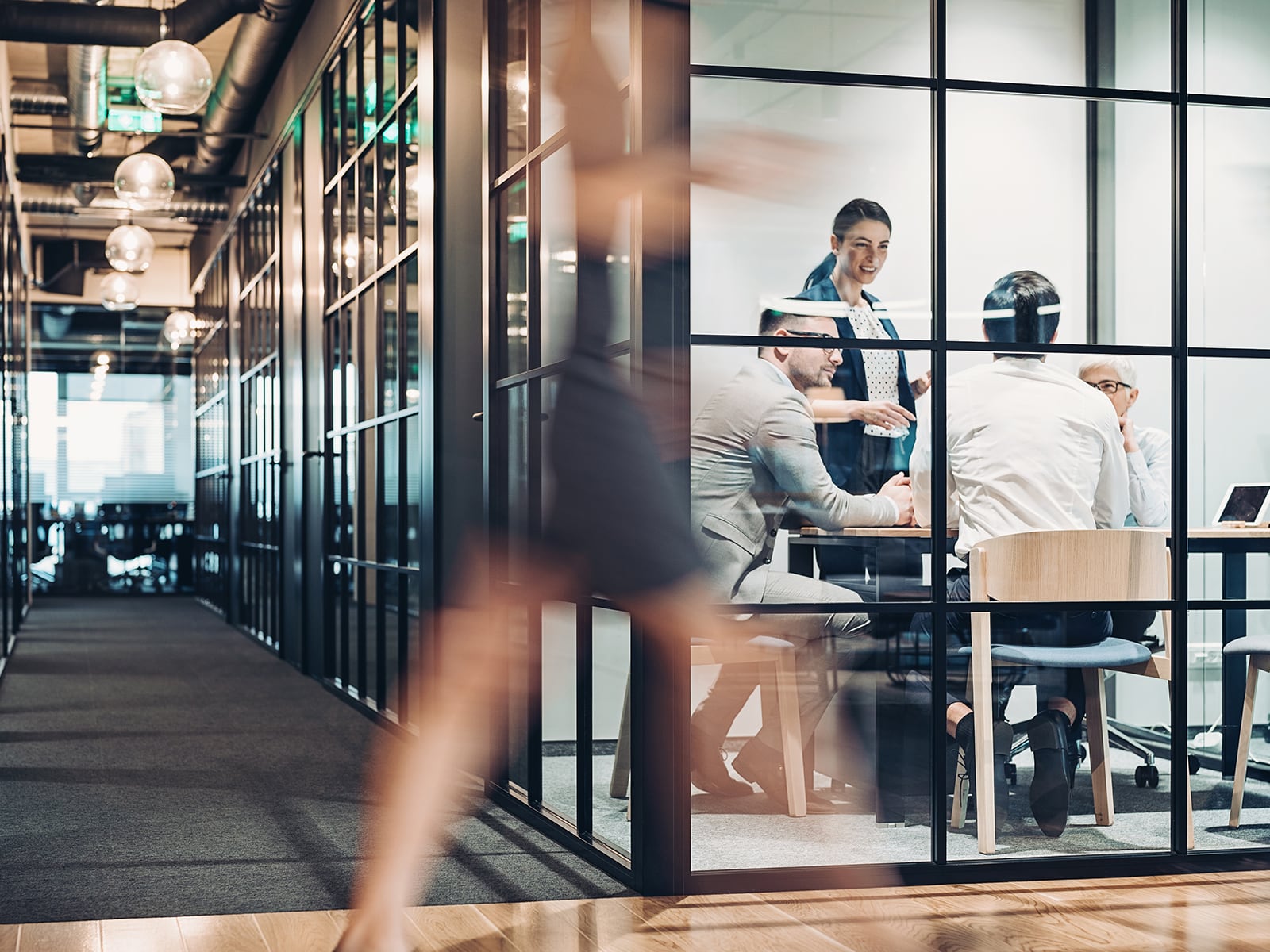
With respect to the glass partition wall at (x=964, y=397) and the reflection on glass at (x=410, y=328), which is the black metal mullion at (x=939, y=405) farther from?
the reflection on glass at (x=410, y=328)

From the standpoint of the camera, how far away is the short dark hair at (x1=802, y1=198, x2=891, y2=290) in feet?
10.3

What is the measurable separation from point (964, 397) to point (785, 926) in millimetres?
1245

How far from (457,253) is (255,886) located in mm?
2267

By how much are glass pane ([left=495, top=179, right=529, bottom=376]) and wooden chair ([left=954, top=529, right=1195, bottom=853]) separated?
1.48 meters

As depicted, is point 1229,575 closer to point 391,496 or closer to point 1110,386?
point 1110,386

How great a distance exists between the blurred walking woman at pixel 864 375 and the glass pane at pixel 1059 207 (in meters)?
0.17

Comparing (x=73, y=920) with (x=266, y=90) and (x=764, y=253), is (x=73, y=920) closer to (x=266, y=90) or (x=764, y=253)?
(x=764, y=253)

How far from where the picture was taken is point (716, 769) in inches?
125

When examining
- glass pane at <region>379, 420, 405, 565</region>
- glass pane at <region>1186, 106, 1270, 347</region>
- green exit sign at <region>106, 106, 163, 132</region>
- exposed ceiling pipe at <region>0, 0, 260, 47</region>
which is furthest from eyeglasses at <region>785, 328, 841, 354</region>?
green exit sign at <region>106, 106, 163, 132</region>

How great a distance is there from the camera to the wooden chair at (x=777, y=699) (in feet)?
10.4

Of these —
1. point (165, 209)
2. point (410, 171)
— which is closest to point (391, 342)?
point (410, 171)

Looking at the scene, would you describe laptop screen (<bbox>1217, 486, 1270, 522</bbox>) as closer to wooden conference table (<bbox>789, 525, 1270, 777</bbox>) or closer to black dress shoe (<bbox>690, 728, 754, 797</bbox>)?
wooden conference table (<bbox>789, 525, 1270, 777</bbox>)

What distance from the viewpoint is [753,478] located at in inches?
125

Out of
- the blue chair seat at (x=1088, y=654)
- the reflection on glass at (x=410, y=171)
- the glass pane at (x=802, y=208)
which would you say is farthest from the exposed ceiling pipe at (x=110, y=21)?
the blue chair seat at (x=1088, y=654)
